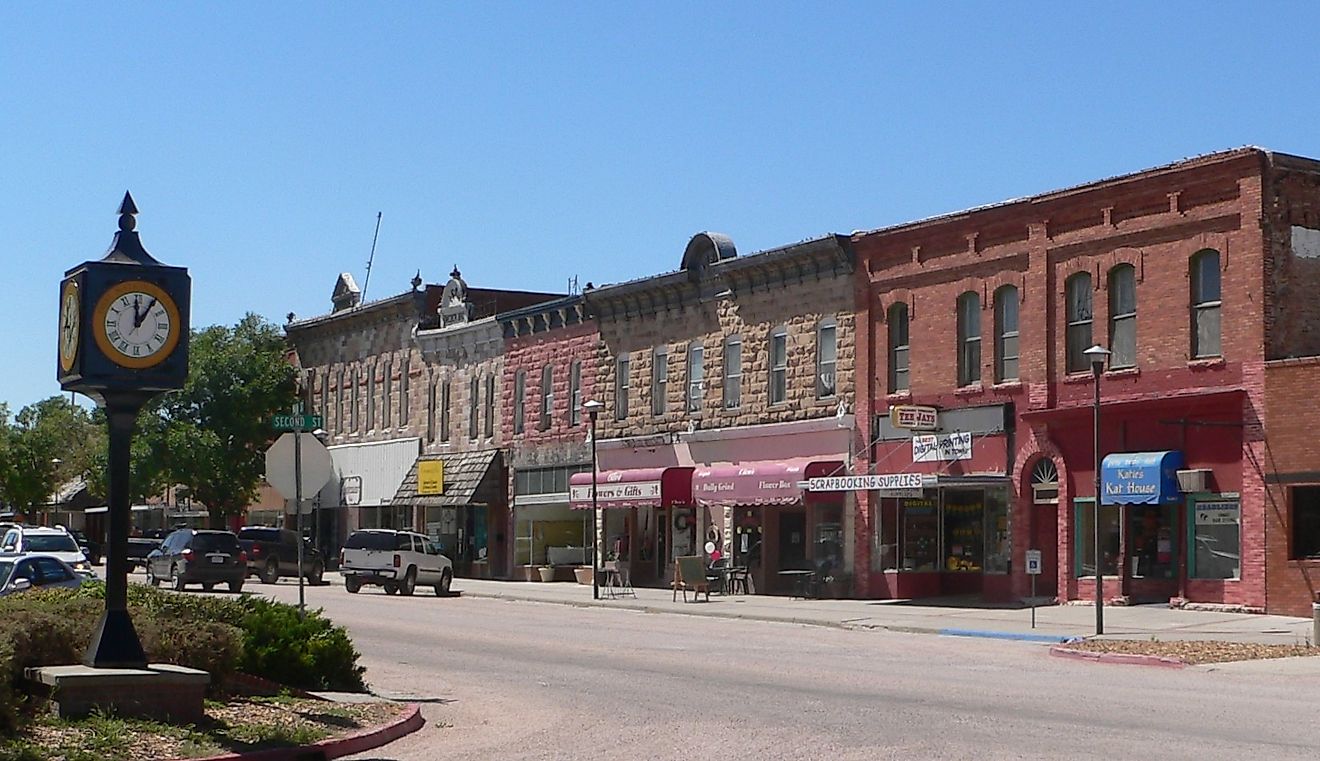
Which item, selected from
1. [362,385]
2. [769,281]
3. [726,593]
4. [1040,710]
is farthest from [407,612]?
[362,385]

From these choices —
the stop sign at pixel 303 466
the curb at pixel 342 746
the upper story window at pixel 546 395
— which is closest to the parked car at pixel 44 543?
the upper story window at pixel 546 395

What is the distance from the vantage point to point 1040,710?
53.8ft

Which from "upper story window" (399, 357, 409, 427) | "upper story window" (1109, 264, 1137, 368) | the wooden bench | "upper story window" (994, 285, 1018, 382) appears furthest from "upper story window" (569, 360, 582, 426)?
"upper story window" (1109, 264, 1137, 368)

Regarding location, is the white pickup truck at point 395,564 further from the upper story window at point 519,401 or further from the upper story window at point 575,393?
the upper story window at point 519,401

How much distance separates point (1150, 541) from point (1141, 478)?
6.01 feet

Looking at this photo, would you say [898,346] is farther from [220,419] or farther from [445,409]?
[220,419]

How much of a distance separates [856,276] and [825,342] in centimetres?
202

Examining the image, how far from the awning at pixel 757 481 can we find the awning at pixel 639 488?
99cm

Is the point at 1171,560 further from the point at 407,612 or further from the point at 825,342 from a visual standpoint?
the point at 407,612

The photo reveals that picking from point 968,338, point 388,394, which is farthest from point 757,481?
point 388,394

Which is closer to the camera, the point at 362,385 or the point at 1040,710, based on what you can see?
the point at 1040,710

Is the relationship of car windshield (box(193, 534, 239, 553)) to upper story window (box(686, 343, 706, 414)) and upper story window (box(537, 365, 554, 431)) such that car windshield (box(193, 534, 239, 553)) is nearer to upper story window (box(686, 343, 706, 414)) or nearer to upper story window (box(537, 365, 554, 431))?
upper story window (box(537, 365, 554, 431))

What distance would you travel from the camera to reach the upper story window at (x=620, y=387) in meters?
48.7

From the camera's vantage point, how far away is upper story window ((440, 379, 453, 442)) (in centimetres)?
5809
